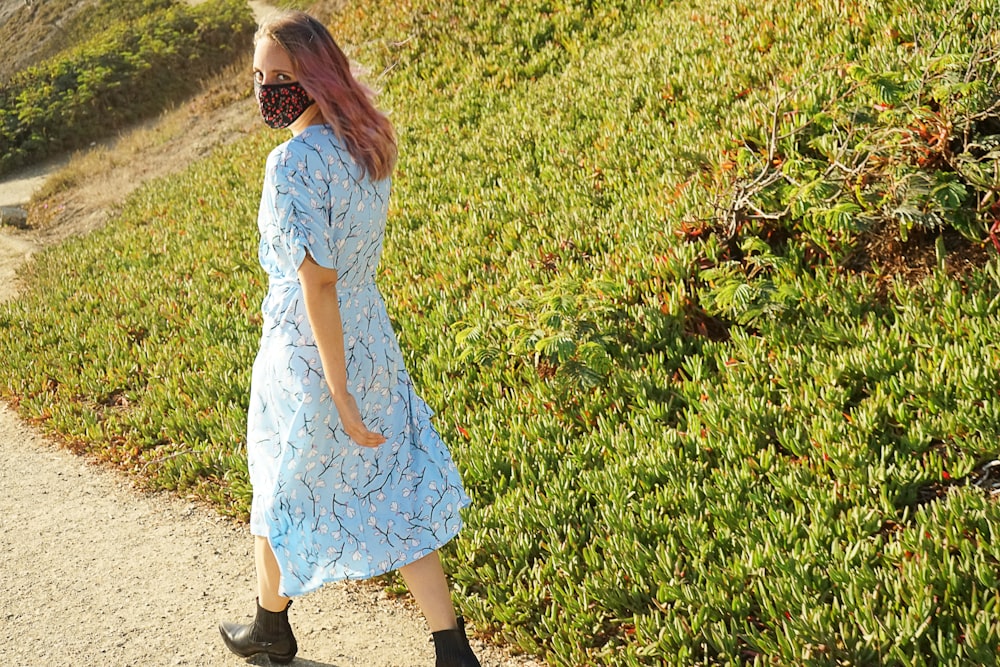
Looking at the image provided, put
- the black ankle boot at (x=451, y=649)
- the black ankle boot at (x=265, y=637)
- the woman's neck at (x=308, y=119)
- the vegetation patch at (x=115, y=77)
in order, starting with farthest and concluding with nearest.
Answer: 1. the vegetation patch at (x=115, y=77)
2. the black ankle boot at (x=265, y=637)
3. the black ankle boot at (x=451, y=649)
4. the woman's neck at (x=308, y=119)

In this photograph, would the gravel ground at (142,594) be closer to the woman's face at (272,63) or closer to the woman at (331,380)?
the woman at (331,380)

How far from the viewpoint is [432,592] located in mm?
3369

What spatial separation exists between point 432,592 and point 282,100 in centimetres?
176

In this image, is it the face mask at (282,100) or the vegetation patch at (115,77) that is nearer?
the face mask at (282,100)

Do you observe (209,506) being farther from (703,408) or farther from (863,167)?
(863,167)

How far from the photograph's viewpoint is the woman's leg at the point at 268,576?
3.45 meters

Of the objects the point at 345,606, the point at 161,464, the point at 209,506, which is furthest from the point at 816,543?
the point at 161,464

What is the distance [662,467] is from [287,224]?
214 cm

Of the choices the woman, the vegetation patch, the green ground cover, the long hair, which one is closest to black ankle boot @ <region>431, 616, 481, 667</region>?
the woman

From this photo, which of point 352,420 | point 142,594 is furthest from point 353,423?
point 142,594

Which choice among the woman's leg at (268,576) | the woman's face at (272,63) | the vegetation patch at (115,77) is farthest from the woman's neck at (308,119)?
the vegetation patch at (115,77)

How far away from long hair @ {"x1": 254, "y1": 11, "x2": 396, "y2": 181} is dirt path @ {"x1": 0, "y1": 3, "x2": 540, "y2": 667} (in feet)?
6.80

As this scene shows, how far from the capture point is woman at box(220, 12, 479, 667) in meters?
2.95

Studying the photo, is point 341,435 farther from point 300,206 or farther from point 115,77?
point 115,77
